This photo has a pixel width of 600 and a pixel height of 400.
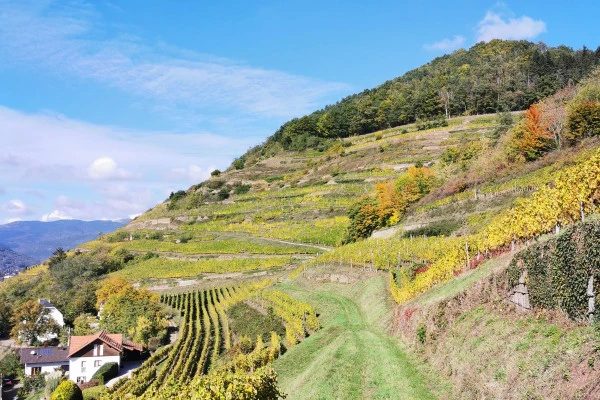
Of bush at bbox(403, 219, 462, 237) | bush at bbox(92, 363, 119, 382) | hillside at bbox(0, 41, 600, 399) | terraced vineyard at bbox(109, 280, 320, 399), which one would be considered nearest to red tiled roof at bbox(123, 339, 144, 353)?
hillside at bbox(0, 41, 600, 399)

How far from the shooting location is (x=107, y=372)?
147 feet

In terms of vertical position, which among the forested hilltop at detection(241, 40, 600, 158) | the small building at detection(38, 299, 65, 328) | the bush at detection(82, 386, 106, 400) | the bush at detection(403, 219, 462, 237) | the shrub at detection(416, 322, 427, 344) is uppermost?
the forested hilltop at detection(241, 40, 600, 158)

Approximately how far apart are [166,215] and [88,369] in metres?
73.6

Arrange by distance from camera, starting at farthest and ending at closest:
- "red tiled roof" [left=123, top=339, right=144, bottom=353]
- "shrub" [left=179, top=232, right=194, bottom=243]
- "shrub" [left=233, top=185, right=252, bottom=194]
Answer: "shrub" [left=233, top=185, right=252, bottom=194], "shrub" [left=179, top=232, right=194, bottom=243], "red tiled roof" [left=123, top=339, right=144, bottom=353]

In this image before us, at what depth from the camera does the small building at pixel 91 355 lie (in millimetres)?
46812

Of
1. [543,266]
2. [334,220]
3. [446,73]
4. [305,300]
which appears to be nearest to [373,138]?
[446,73]

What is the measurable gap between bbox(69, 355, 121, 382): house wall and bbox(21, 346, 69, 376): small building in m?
5.67

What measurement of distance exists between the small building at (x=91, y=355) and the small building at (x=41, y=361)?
5974 millimetres

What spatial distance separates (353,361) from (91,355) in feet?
120

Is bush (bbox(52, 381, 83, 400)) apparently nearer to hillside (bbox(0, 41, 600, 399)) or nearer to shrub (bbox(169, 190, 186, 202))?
hillside (bbox(0, 41, 600, 399))

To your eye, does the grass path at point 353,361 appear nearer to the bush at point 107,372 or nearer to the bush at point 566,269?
the bush at point 566,269

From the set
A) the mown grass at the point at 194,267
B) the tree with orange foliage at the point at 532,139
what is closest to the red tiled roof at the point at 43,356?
the mown grass at the point at 194,267

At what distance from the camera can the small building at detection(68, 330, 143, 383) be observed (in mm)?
46812

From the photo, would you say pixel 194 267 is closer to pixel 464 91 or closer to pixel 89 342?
pixel 89 342
